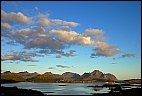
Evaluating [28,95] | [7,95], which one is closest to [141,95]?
[28,95]

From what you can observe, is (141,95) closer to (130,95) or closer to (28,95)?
(130,95)

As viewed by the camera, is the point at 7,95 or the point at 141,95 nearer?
the point at 7,95

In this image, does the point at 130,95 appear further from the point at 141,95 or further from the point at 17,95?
the point at 17,95

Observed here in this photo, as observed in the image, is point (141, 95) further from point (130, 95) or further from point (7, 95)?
point (7, 95)

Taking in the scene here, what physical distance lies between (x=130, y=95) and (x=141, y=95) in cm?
292

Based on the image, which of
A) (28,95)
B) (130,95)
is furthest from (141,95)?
(28,95)

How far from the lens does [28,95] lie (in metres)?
54.8

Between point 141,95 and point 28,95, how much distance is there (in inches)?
997

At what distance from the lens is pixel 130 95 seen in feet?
180

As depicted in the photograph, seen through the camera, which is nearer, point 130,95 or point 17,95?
point 17,95

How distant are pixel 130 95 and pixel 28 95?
76.6ft

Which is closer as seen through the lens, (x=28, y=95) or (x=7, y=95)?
(x=7, y=95)

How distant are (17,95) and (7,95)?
2639mm

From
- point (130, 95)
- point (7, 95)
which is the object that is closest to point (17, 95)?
point (7, 95)
